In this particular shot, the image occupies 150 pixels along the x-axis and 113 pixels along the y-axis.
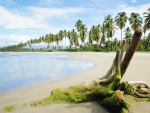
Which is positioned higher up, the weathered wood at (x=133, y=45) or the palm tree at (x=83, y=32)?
the palm tree at (x=83, y=32)

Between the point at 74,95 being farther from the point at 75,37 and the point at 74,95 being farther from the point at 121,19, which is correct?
the point at 75,37

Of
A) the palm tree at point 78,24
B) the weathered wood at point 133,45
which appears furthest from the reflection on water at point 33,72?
the palm tree at point 78,24

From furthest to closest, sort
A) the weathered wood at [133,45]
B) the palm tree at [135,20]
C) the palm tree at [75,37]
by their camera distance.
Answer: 1. the palm tree at [75,37]
2. the palm tree at [135,20]
3. the weathered wood at [133,45]

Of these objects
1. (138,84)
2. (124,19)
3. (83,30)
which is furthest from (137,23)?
(138,84)

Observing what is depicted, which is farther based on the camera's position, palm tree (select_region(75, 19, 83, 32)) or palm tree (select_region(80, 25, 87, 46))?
palm tree (select_region(75, 19, 83, 32))

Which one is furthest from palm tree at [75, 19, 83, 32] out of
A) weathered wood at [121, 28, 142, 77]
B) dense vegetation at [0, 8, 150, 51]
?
weathered wood at [121, 28, 142, 77]

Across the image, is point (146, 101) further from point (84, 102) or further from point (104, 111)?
point (84, 102)

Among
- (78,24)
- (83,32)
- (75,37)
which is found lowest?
(75,37)

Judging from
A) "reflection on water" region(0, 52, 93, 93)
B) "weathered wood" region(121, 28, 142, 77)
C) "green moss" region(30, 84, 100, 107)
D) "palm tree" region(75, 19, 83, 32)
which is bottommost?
"reflection on water" region(0, 52, 93, 93)

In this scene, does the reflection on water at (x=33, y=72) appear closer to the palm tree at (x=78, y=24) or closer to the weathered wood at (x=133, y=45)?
the weathered wood at (x=133, y=45)

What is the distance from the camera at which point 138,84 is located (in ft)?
17.6

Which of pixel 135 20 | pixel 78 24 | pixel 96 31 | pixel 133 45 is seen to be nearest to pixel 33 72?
pixel 133 45

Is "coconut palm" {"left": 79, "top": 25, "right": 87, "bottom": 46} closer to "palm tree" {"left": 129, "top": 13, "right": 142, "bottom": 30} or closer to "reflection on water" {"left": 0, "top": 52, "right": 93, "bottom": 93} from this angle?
"palm tree" {"left": 129, "top": 13, "right": 142, "bottom": 30}

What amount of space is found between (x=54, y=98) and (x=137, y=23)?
60.5m
